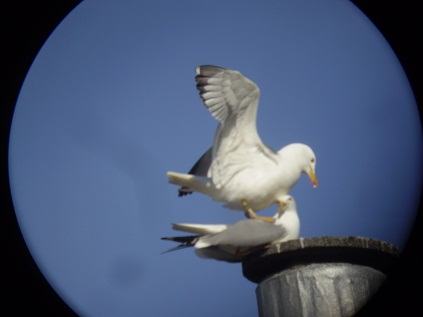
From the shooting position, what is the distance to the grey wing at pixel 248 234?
7344mm

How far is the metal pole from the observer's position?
289 inches

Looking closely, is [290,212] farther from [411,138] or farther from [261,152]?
[411,138]

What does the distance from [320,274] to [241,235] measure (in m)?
0.72

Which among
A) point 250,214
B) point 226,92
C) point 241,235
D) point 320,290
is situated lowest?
point 320,290

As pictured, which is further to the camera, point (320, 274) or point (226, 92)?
point (226, 92)

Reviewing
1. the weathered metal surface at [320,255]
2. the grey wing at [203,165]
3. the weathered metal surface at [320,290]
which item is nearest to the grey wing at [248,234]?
the weathered metal surface at [320,255]

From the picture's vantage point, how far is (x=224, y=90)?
25.1 feet

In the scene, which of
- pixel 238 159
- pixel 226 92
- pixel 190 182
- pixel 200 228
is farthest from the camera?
pixel 238 159

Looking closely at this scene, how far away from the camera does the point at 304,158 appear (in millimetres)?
7445

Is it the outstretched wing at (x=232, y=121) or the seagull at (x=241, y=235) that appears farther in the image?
the outstretched wing at (x=232, y=121)

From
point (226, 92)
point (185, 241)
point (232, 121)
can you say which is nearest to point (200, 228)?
point (185, 241)

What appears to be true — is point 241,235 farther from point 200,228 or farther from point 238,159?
point 238,159

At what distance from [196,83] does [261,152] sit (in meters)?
0.83

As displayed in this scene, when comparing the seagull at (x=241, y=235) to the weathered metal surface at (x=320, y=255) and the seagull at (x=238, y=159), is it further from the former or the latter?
the seagull at (x=238, y=159)
